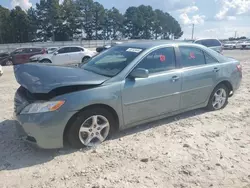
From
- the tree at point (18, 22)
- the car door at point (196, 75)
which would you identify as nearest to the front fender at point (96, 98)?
the car door at point (196, 75)

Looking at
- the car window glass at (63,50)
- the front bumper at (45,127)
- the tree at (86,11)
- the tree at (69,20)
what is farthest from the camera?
the tree at (86,11)

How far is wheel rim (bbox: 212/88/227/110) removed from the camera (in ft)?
16.8

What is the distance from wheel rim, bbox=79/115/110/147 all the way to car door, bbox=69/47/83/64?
1352 centimetres

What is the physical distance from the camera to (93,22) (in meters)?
75.9

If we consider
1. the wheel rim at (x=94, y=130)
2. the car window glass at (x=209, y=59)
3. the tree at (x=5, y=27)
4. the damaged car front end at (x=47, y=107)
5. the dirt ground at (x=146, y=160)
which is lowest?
the dirt ground at (x=146, y=160)

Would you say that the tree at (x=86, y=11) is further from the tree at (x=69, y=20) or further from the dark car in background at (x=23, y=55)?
the dark car in background at (x=23, y=55)

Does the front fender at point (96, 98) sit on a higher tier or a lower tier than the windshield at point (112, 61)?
lower

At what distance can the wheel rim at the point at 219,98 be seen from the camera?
201 inches

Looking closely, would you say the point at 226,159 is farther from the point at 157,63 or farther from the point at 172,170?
the point at 157,63

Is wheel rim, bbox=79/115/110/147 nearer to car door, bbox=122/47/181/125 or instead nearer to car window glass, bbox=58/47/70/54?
car door, bbox=122/47/181/125

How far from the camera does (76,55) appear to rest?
54.9 ft

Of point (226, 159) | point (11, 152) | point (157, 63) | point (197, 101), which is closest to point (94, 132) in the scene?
point (11, 152)

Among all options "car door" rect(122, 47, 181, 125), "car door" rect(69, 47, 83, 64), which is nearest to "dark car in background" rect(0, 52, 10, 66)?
"car door" rect(69, 47, 83, 64)

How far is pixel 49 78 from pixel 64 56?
44.0 feet
